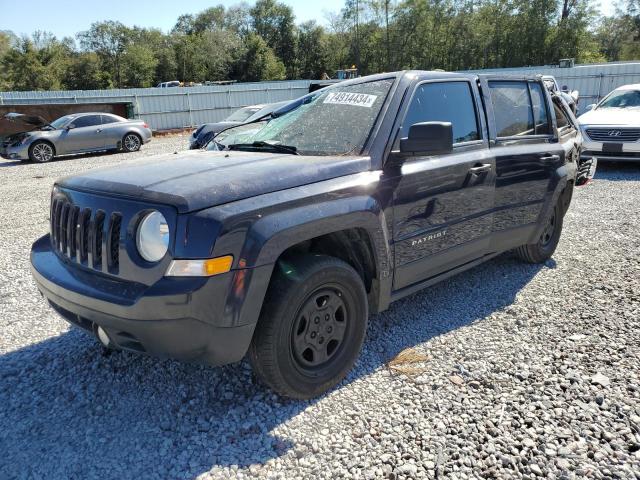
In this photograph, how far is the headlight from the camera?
2.32 m

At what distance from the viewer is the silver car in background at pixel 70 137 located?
14.4 m

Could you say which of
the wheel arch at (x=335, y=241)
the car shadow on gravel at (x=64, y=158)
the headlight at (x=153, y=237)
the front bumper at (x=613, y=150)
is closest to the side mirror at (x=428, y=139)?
the wheel arch at (x=335, y=241)

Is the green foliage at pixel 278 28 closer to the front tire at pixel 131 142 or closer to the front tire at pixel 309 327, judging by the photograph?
the front tire at pixel 131 142

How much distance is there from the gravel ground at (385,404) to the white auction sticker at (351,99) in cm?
164

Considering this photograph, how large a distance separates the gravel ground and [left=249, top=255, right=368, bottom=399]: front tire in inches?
7.2

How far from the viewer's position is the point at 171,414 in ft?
8.85

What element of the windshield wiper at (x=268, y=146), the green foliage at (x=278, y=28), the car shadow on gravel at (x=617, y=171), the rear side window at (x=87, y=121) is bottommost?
the car shadow on gravel at (x=617, y=171)

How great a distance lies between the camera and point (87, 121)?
15266mm

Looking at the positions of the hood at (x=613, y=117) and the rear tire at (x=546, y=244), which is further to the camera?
the hood at (x=613, y=117)

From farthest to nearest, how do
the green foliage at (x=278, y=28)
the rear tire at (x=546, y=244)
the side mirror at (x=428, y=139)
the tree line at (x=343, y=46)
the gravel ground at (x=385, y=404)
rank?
the green foliage at (x=278, y=28) < the tree line at (x=343, y=46) < the rear tire at (x=546, y=244) < the side mirror at (x=428, y=139) < the gravel ground at (x=385, y=404)

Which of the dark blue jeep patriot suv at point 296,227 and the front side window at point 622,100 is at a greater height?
the front side window at point 622,100

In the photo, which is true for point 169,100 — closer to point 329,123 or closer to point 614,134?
point 614,134

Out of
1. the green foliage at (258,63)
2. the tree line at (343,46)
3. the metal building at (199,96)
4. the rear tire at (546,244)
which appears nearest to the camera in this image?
the rear tire at (546,244)

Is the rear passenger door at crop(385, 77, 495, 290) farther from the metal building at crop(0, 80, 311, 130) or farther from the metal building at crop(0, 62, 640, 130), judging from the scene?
the metal building at crop(0, 80, 311, 130)
